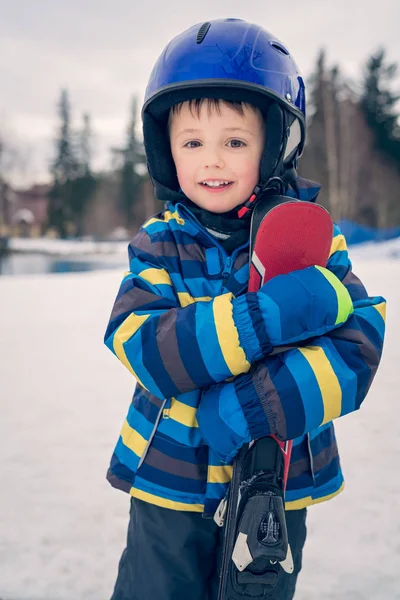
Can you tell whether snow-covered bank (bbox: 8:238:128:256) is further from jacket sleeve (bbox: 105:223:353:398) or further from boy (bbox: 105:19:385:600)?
jacket sleeve (bbox: 105:223:353:398)

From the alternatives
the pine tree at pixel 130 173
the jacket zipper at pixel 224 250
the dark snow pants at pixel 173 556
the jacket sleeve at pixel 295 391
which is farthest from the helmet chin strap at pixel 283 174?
the pine tree at pixel 130 173

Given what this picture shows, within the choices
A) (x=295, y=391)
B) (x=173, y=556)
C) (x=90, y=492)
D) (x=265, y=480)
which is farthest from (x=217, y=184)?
(x=90, y=492)

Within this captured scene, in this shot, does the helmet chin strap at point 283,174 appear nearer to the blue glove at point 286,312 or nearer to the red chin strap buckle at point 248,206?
the red chin strap buckle at point 248,206

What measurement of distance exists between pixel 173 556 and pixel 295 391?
0.63 m

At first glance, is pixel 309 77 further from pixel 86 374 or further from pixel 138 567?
pixel 138 567

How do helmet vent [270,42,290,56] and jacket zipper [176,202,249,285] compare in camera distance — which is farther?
helmet vent [270,42,290,56]

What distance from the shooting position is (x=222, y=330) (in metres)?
1.12

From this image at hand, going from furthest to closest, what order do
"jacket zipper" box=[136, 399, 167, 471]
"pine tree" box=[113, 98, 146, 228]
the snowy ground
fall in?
"pine tree" box=[113, 98, 146, 228]
the snowy ground
"jacket zipper" box=[136, 399, 167, 471]

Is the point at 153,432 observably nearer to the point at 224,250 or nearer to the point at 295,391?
the point at 295,391

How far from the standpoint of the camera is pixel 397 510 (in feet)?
7.39

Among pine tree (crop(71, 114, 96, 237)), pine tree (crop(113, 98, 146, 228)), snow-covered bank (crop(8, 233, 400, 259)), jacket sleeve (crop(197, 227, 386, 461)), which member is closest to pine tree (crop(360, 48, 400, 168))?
snow-covered bank (crop(8, 233, 400, 259))

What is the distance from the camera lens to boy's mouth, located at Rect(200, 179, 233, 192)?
1.37 meters

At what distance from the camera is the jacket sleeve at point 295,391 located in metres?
1.12

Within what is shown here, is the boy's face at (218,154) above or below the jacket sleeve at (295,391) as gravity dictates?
above
